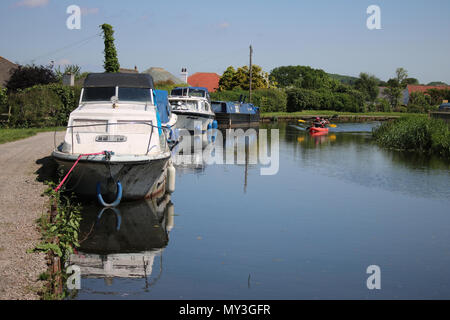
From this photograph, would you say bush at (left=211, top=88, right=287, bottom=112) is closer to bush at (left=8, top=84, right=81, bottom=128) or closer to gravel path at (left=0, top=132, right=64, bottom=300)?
bush at (left=8, top=84, right=81, bottom=128)

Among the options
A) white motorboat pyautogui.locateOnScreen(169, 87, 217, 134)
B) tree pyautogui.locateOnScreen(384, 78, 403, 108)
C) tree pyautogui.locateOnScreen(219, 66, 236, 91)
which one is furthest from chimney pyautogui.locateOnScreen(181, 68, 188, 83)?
tree pyautogui.locateOnScreen(384, 78, 403, 108)

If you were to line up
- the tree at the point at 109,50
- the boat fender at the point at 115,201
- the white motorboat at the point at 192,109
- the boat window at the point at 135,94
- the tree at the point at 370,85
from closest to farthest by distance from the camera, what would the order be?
the boat fender at the point at 115,201, the boat window at the point at 135,94, the white motorboat at the point at 192,109, the tree at the point at 109,50, the tree at the point at 370,85

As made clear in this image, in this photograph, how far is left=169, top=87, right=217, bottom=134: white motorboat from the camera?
3594 cm

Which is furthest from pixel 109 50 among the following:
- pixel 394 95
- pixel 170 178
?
pixel 394 95

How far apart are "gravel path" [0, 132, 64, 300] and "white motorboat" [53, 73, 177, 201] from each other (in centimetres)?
120

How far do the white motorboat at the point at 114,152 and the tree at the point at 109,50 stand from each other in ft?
102

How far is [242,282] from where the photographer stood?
850 centimetres

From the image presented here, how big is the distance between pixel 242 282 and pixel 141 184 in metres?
5.95

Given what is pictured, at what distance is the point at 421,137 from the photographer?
30.8 meters

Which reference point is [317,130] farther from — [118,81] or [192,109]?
[118,81]

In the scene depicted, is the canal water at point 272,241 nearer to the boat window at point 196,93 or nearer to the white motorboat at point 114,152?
the white motorboat at point 114,152

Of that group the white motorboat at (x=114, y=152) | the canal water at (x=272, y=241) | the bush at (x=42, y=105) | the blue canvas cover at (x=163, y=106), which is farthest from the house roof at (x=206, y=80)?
the white motorboat at (x=114, y=152)

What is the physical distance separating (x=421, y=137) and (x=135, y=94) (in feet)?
67.3

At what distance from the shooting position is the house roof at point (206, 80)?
110 m
